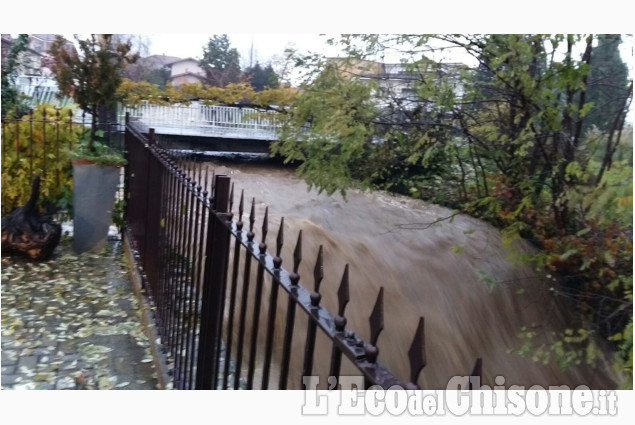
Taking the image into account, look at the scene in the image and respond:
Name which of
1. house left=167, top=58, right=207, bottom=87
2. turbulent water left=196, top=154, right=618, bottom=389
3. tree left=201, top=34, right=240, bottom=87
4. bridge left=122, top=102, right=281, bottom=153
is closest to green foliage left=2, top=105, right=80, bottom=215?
turbulent water left=196, top=154, right=618, bottom=389

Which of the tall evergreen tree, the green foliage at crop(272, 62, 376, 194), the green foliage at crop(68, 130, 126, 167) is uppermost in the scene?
the tall evergreen tree

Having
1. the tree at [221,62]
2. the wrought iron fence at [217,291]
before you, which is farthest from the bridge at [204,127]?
the wrought iron fence at [217,291]

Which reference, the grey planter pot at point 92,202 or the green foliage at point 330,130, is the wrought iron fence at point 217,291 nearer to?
the grey planter pot at point 92,202

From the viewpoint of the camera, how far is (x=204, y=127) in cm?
1535

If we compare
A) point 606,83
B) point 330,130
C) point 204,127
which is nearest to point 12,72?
point 204,127

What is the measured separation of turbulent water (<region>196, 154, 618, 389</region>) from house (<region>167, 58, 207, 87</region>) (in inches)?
488

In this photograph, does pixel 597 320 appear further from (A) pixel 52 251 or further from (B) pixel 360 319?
(A) pixel 52 251

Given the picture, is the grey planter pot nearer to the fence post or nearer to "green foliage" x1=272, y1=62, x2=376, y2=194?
"green foliage" x1=272, y1=62, x2=376, y2=194

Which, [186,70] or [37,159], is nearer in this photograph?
[37,159]

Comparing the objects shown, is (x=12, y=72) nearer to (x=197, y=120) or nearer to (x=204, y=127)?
(x=197, y=120)

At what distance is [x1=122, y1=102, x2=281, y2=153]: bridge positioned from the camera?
Answer: 561 inches

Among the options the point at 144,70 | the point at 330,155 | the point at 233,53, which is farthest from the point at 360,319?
the point at 144,70

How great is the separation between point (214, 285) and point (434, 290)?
5.13 m

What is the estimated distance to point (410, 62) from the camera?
650 cm
